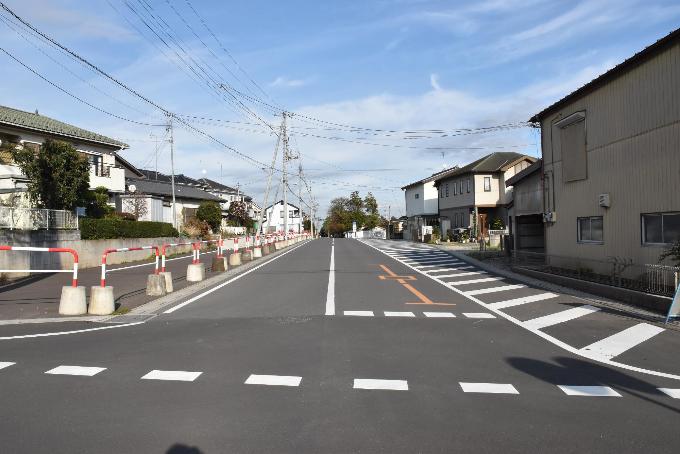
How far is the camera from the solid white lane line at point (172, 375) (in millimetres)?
6250

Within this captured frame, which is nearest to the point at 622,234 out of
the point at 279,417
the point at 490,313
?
the point at 490,313

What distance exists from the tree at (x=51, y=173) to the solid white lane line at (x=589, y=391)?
23611mm

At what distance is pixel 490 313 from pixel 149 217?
39744 mm

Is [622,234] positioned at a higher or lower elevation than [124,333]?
higher

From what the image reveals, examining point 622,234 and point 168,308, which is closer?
point 168,308

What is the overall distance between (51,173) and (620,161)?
22.4 metres

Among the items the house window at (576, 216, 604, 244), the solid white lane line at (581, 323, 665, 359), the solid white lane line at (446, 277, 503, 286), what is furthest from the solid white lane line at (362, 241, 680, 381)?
the house window at (576, 216, 604, 244)

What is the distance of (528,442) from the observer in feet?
14.6

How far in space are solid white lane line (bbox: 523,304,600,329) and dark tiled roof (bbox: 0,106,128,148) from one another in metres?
28.1

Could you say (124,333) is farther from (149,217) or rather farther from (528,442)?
(149,217)

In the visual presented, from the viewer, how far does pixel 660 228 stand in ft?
44.1

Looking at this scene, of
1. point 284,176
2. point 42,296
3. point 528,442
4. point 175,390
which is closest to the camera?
point 528,442

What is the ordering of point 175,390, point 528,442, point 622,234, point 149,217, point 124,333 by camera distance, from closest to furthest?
point 528,442 → point 175,390 → point 124,333 → point 622,234 → point 149,217

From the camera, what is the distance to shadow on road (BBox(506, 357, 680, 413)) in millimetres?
5940
